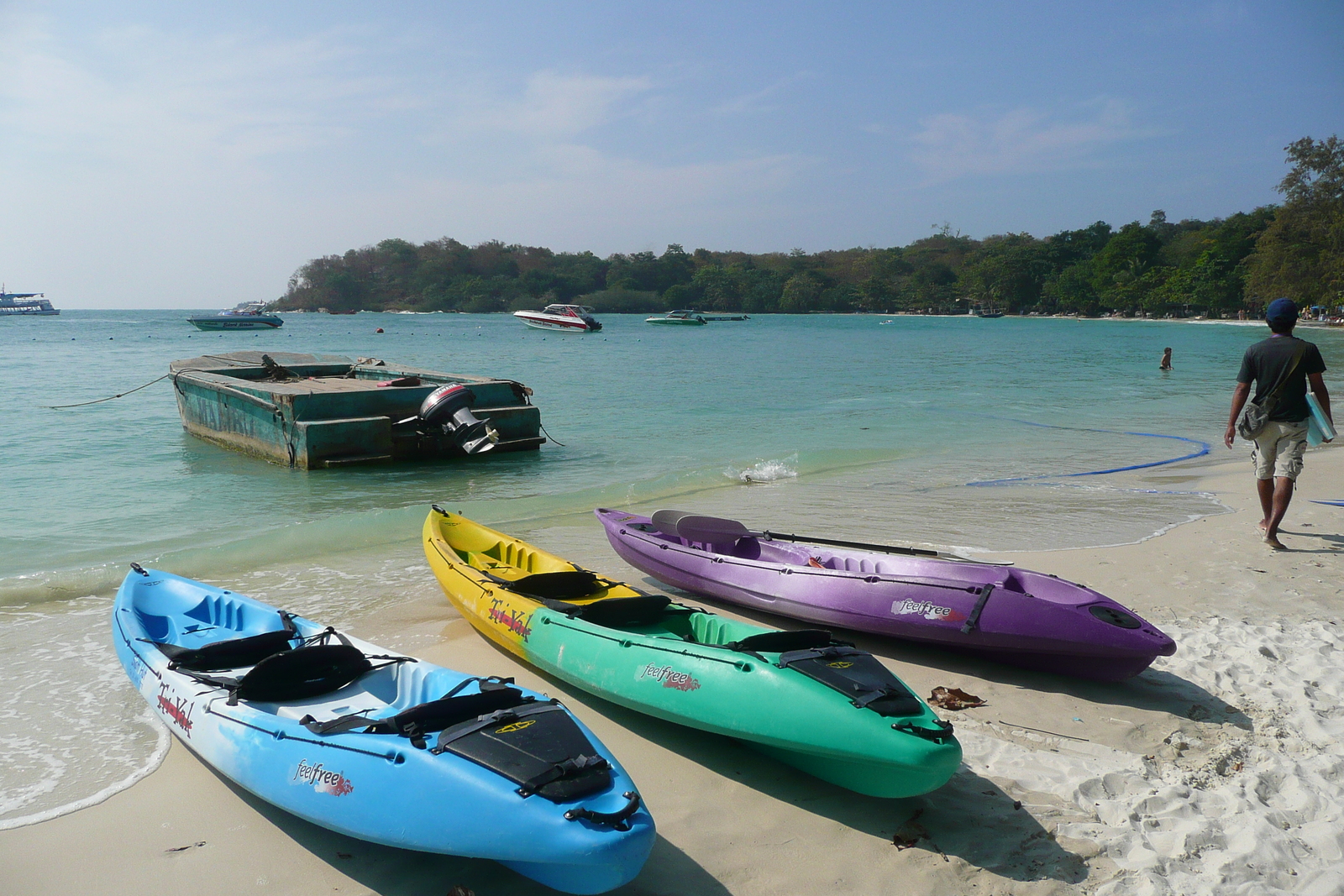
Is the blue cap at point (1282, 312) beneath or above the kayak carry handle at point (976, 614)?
above

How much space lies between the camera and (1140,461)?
14.0 m

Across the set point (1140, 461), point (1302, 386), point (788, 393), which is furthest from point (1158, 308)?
point (1302, 386)

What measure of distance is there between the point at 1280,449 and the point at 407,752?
7.44 meters

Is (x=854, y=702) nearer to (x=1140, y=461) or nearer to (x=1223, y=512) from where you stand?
(x=1223, y=512)

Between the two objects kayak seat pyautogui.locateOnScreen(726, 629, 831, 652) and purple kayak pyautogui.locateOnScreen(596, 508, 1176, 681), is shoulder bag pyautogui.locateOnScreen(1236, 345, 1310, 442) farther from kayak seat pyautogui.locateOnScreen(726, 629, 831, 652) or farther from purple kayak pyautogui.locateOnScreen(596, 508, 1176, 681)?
kayak seat pyautogui.locateOnScreen(726, 629, 831, 652)

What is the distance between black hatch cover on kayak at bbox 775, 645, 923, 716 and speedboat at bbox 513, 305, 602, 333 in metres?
65.8

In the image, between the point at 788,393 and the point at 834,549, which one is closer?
the point at 834,549

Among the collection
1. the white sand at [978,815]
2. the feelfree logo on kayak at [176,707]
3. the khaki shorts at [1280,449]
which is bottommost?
the white sand at [978,815]

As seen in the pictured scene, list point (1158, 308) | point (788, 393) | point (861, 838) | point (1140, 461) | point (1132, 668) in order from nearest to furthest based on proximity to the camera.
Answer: point (861, 838)
point (1132, 668)
point (1140, 461)
point (788, 393)
point (1158, 308)

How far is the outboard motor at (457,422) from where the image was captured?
13.4m

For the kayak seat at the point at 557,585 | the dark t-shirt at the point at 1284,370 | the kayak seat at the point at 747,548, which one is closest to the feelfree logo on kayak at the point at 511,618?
the kayak seat at the point at 557,585

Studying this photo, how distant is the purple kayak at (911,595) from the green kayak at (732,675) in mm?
1077

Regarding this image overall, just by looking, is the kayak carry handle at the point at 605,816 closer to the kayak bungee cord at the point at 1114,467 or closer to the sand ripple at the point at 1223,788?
the sand ripple at the point at 1223,788

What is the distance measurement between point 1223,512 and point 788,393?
18.5 m
